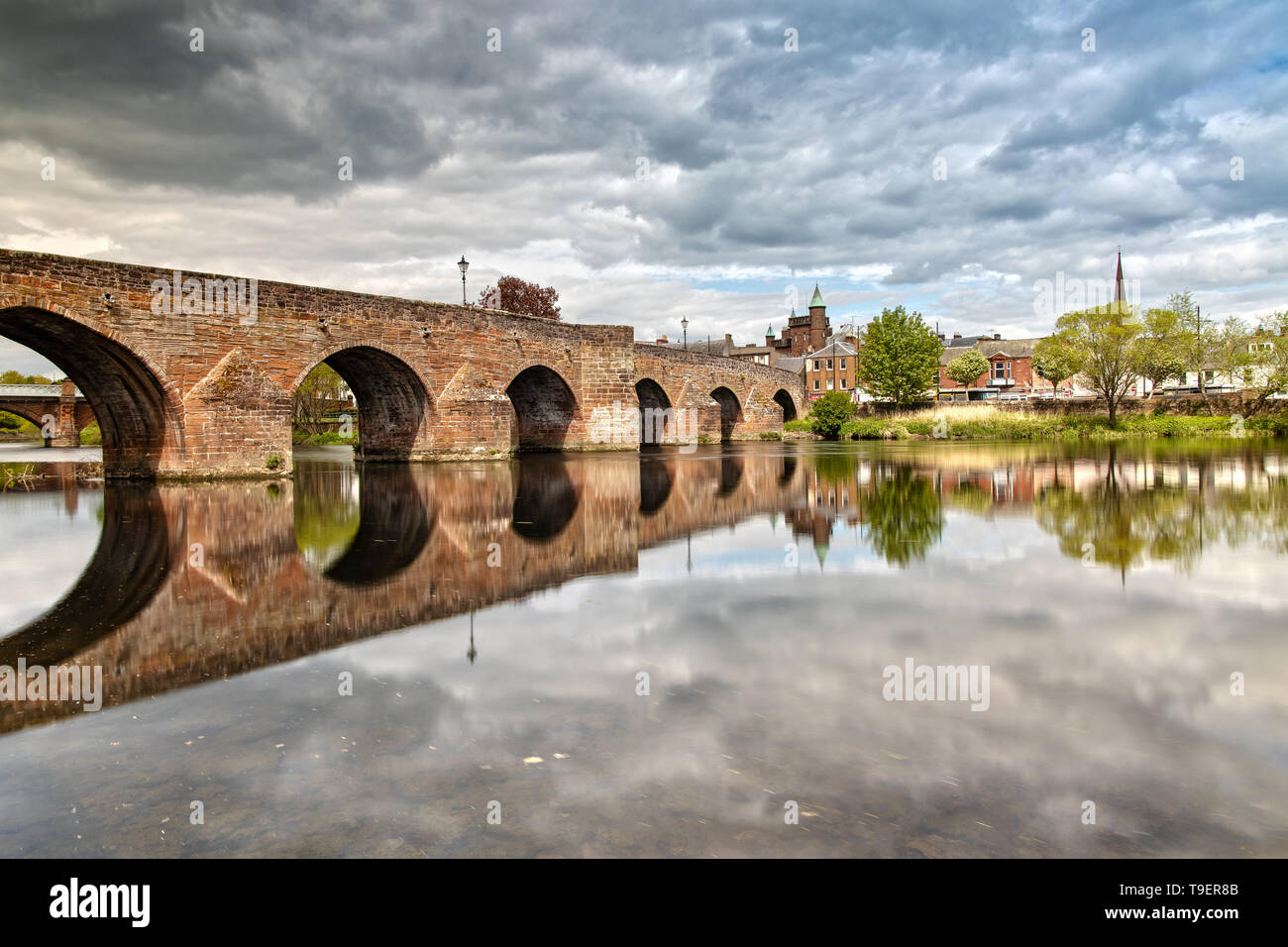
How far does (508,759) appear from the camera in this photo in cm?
346

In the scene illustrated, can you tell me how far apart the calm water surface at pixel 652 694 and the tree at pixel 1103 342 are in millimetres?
44269

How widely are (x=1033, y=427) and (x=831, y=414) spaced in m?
12.5

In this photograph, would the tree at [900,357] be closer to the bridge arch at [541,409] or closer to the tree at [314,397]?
Result: the bridge arch at [541,409]

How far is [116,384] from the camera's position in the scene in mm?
19094

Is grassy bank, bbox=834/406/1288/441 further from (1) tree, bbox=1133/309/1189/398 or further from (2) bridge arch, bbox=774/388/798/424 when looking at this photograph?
(2) bridge arch, bbox=774/388/798/424

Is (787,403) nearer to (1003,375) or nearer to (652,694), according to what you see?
(1003,375)

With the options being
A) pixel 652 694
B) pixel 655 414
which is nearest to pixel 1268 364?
pixel 655 414

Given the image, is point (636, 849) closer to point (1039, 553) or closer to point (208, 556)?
point (1039, 553)

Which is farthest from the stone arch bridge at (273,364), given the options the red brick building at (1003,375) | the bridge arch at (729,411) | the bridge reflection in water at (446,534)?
the red brick building at (1003,375)

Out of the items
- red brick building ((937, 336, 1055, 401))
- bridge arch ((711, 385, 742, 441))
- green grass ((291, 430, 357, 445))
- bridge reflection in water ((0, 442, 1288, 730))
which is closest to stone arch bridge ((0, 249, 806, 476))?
bridge reflection in water ((0, 442, 1288, 730))

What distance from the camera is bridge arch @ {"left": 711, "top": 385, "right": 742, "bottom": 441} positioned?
52.7 m

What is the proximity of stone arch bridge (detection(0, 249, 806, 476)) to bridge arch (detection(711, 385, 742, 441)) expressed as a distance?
713 inches
